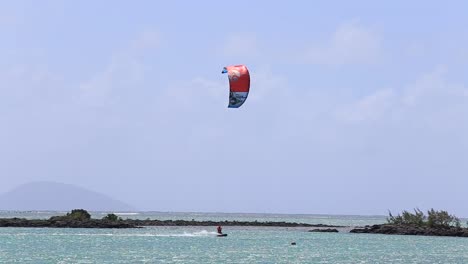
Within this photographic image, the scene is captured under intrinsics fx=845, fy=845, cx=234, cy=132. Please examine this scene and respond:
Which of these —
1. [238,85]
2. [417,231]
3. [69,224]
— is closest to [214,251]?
[238,85]

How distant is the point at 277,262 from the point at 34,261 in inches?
621

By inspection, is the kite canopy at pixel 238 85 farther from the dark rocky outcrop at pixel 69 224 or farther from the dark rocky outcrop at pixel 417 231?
the dark rocky outcrop at pixel 69 224

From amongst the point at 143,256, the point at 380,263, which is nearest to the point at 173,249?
the point at 143,256

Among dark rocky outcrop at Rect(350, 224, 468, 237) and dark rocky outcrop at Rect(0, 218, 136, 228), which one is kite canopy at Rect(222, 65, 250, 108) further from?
dark rocky outcrop at Rect(0, 218, 136, 228)

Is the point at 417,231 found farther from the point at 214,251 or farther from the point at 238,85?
the point at 238,85

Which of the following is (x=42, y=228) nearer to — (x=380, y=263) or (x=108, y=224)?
(x=108, y=224)

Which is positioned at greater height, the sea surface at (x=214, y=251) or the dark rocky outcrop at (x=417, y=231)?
the dark rocky outcrop at (x=417, y=231)

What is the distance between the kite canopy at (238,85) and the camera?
38531 mm

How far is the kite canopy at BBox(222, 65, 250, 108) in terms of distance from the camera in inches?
1517

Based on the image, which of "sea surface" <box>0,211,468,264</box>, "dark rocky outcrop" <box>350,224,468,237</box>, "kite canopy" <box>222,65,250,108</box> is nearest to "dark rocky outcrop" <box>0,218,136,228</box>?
"sea surface" <box>0,211,468,264</box>

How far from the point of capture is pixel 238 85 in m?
39.2

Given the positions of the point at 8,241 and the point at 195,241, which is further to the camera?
the point at 195,241

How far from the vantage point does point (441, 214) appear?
114 metres

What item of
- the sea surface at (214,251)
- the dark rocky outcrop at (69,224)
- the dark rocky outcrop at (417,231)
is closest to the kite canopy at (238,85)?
the sea surface at (214,251)
